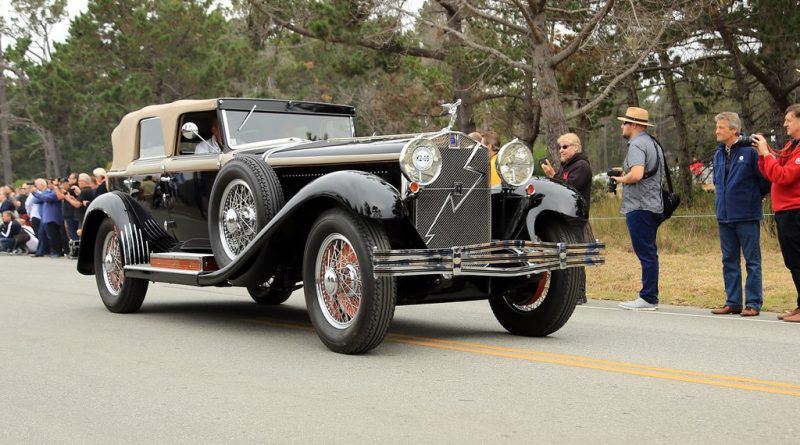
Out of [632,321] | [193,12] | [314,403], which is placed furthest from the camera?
[193,12]

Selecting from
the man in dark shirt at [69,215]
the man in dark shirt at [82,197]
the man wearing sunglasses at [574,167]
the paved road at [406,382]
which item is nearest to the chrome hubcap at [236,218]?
the paved road at [406,382]

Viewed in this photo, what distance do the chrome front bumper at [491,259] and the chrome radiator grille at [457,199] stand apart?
0.91 ft

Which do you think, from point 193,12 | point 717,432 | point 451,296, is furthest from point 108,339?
point 193,12

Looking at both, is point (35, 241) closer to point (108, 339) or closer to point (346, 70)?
point (346, 70)

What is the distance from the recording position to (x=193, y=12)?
1614 inches

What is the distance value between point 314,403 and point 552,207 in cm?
302

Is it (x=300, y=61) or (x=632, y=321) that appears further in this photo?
(x=300, y=61)

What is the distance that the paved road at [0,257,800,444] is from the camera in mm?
4641

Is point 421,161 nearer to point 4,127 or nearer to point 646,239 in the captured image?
point 646,239

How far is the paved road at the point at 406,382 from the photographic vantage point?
15.2 feet

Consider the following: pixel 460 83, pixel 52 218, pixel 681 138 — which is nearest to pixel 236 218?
pixel 460 83

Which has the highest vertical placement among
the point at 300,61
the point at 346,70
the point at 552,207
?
the point at 300,61

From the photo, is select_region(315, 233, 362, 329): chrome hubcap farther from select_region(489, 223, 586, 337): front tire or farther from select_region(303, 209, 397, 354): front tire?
select_region(489, 223, 586, 337): front tire

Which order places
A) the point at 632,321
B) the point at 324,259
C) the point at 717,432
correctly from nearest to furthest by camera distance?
the point at 717,432
the point at 324,259
the point at 632,321
